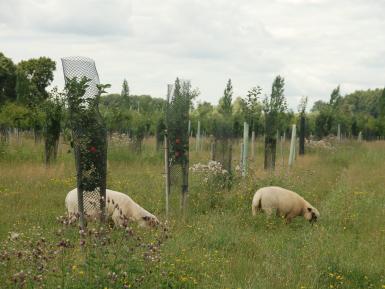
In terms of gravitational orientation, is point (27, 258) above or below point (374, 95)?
below

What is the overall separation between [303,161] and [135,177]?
392 inches

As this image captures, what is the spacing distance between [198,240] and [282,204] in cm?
312

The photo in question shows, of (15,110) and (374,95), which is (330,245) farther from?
(374,95)

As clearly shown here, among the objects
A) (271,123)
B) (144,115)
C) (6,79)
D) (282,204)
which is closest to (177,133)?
(282,204)

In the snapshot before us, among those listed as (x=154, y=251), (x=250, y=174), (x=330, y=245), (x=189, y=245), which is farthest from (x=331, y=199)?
(x=154, y=251)

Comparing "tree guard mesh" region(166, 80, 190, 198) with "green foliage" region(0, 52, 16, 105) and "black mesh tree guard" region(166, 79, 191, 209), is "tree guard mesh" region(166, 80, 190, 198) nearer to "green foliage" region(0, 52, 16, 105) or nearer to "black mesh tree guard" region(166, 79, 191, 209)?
"black mesh tree guard" region(166, 79, 191, 209)

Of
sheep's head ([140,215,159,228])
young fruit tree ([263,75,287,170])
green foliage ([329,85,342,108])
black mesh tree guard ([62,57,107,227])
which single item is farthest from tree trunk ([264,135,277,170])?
green foliage ([329,85,342,108])

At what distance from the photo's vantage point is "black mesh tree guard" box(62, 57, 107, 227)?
29.7ft

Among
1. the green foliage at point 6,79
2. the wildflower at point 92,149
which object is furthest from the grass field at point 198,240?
the green foliage at point 6,79

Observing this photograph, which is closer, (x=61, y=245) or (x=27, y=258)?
(x=61, y=245)

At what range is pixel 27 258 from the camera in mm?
5855

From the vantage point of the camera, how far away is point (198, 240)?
373 inches

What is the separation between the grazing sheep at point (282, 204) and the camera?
11.9 meters

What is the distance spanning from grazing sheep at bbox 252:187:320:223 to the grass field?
0.25 meters
